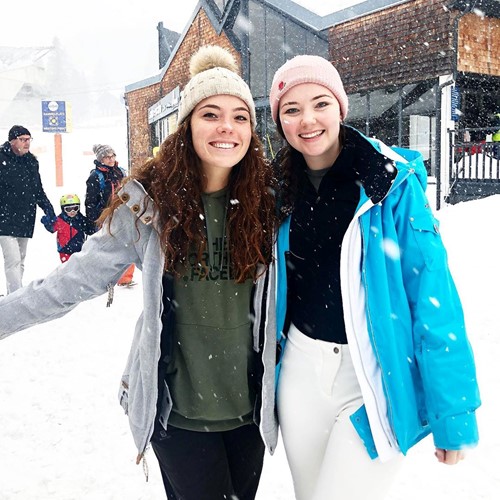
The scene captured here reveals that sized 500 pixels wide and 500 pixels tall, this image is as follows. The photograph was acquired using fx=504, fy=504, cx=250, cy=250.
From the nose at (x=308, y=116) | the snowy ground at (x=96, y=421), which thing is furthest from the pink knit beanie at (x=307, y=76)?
the snowy ground at (x=96, y=421)

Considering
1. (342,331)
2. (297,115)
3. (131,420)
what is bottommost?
(131,420)

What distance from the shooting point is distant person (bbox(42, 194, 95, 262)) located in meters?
7.41

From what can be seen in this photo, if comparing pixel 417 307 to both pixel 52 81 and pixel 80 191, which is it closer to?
pixel 80 191

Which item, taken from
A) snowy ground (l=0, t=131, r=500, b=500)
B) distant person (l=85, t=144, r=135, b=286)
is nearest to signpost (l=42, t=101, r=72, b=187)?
distant person (l=85, t=144, r=135, b=286)

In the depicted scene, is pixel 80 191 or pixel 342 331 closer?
pixel 342 331

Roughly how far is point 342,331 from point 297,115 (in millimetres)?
904

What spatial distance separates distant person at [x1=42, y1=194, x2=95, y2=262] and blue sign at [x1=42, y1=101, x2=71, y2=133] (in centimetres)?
1756

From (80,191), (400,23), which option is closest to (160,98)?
(80,191)

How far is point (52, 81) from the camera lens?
294ft

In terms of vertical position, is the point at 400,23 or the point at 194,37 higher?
the point at 194,37

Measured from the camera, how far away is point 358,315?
1.84 m

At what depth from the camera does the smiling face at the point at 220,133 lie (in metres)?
2.01

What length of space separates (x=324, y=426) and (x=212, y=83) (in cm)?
144

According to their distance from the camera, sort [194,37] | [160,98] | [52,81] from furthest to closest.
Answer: [52,81]
[160,98]
[194,37]
